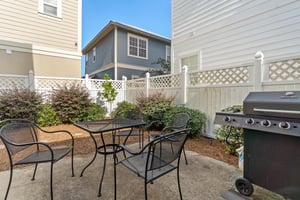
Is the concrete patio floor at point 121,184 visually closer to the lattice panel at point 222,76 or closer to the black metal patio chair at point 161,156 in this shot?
the black metal patio chair at point 161,156

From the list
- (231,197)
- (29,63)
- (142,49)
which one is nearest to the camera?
(231,197)

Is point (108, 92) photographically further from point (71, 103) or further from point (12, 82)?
point (12, 82)

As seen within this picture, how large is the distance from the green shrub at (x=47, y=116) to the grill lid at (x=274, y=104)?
261 inches

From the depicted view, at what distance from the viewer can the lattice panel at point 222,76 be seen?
4.12m

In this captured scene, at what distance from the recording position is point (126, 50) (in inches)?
475

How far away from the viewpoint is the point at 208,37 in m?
6.09

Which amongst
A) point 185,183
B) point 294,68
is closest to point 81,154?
point 185,183

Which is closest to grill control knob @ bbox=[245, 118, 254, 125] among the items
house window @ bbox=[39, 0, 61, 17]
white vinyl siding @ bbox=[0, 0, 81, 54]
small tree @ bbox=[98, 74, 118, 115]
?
small tree @ bbox=[98, 74, 118, 115]

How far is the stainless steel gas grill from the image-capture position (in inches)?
64.4

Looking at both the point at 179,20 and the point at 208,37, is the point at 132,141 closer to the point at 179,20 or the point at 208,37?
the point at 208,37

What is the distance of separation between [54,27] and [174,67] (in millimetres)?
5402

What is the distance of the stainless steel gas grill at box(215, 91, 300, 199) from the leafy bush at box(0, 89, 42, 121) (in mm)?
6404

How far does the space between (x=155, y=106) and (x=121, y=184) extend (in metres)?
3.41

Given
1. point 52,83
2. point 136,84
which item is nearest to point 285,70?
point 136,84
